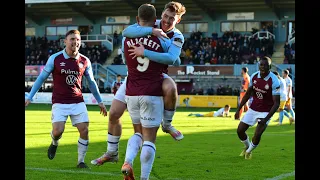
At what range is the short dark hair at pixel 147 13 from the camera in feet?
23.0

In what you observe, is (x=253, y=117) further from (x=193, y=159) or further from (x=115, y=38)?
(x=115, y=38)

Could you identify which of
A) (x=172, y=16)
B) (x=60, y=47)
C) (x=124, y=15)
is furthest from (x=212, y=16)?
(x=172, y=16)

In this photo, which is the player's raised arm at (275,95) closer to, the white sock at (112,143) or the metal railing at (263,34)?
the white sock at (112,143)

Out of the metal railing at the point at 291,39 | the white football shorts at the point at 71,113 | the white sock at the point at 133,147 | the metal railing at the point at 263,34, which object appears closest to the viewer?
the white sock at the point at 133,147

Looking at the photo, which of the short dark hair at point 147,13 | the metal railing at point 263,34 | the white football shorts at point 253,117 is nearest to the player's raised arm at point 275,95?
the white football shorts at point 253,117

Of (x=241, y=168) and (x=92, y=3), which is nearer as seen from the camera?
(x=241, y=168)

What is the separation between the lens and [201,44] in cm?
5134

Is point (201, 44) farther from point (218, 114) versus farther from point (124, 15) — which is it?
point (218, 114)

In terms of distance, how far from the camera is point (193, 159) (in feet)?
36.9

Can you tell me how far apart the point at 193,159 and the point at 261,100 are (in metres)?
1.99

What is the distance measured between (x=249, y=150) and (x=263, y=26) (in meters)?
41.6

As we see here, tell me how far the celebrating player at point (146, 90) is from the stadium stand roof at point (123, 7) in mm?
42951

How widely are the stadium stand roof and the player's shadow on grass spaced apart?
35424mm

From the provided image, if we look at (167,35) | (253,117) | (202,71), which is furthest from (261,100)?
(202,71)
